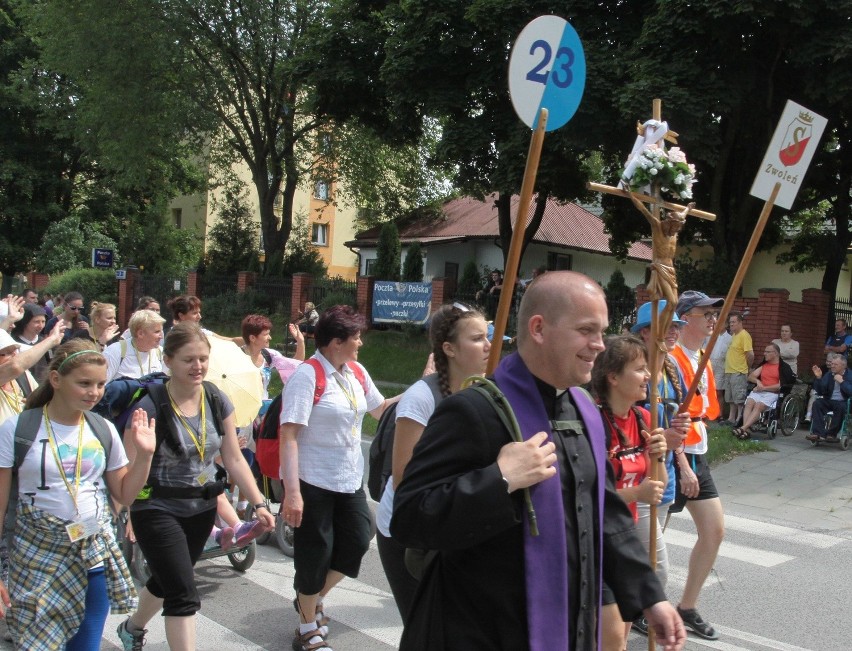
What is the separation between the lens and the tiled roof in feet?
130

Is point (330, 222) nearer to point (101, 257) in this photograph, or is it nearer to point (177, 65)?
point (101, 257)

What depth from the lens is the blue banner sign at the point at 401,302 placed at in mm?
23328

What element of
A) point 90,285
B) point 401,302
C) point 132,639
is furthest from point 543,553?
point 90,285

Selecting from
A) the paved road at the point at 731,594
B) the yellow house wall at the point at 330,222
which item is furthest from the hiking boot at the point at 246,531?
the yellow house wall at the point at 330,222

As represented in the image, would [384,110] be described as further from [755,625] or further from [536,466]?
[536,466]

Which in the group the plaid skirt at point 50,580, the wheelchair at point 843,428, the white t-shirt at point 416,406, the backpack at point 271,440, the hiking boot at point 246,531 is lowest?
the wheelchair at point 843,428

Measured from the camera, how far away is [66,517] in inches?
149

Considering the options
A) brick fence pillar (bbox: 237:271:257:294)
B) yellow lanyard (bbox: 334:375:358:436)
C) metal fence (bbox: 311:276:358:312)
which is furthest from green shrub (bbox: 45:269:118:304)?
yellow lanyard (bbox: 334:375:358:436)

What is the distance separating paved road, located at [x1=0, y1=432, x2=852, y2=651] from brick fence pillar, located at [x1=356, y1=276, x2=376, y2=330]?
1636cm

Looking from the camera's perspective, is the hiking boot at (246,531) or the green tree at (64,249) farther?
the green tree at (64,249)

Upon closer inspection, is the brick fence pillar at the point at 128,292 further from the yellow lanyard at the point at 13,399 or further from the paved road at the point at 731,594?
the yellow lanyard at the point at 13,399

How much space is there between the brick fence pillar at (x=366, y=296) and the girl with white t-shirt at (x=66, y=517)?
69.3 ft

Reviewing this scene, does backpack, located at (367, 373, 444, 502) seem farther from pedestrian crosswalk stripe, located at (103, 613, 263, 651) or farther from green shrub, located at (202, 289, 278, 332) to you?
green shrub, located at (202, 289, 278, 332)

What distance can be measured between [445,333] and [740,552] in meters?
4.93
